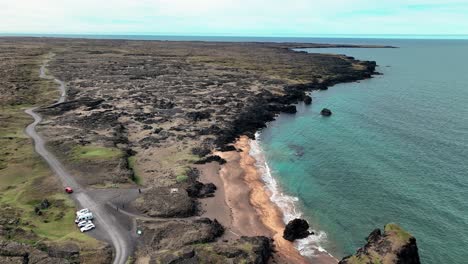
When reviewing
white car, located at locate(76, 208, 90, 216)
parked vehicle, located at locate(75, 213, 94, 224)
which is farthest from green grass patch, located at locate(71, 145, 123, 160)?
parked vehicle, located at locate(75, 213, 94, 224)

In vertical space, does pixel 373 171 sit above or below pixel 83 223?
below

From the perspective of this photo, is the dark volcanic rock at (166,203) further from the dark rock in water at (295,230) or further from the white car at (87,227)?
the dark rock in water at (295,230)

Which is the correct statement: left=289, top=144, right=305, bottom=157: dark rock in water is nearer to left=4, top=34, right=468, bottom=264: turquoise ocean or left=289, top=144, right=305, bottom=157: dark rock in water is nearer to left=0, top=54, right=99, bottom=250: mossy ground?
left=4, top=34, right=468, bottom=264: turquoise ocean

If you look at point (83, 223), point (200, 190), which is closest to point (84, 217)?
point (83, 223)

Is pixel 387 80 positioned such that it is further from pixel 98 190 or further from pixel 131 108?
pixel 98 190

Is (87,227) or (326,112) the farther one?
(326,112)

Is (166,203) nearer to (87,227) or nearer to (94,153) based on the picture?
(87,227)
